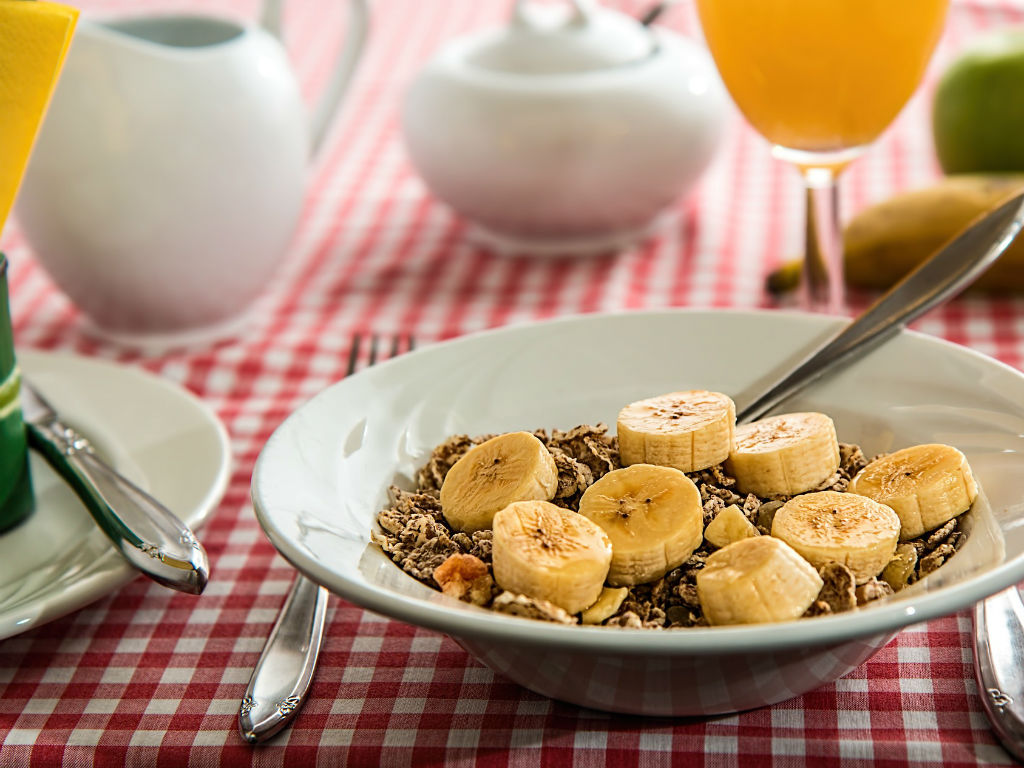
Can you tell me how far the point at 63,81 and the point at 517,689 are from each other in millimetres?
577

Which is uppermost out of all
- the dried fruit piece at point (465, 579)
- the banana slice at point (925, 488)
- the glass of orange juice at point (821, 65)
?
the glass of orange juice at point (821, 65)

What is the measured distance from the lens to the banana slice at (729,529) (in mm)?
457

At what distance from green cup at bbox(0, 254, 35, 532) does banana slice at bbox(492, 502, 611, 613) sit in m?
0.29

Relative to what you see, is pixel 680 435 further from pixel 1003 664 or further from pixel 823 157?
pixel 823 157

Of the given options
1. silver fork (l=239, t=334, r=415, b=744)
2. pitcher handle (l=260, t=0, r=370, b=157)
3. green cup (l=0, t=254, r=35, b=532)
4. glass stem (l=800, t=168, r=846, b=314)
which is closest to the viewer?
silver fork (l=239, t=334, r=415, b=744)

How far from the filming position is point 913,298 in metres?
0.61

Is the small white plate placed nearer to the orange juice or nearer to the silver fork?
the silver fork

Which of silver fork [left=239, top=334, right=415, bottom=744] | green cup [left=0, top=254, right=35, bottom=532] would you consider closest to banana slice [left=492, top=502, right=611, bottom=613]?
silver fork [left=239, top=334, right=415, bottom=744]

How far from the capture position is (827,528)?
0.45m

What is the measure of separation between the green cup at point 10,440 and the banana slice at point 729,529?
1.20 ft

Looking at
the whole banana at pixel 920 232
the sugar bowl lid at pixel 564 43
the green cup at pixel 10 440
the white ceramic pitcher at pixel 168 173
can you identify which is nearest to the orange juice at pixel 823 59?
the whole banana at pixel 920 232

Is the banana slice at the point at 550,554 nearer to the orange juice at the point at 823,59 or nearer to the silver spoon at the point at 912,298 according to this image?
the silver spoon at the point at 912,298

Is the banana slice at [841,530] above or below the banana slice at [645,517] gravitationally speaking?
above

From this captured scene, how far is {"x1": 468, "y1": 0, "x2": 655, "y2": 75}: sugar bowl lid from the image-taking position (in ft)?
3.28
